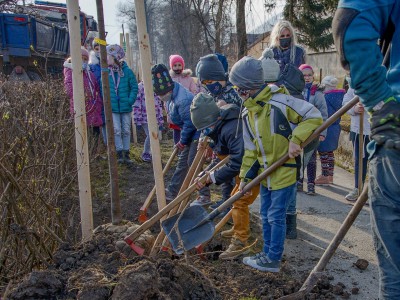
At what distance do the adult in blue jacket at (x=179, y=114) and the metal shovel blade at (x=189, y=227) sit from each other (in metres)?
1.45

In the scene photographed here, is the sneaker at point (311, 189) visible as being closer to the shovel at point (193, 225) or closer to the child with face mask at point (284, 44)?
the child with face mask at point (284, 44)

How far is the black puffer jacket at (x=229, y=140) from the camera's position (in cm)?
357

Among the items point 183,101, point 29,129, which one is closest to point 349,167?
point 183,101

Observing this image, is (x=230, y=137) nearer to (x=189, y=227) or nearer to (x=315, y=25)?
(x=189, y=227)

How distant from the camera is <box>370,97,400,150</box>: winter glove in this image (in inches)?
74.3

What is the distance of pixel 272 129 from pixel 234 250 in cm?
113

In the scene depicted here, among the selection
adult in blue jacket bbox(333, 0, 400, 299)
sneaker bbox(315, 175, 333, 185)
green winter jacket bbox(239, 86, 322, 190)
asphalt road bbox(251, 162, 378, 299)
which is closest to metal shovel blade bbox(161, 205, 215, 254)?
green winter jacket bbox(239, 86, 322, 190)

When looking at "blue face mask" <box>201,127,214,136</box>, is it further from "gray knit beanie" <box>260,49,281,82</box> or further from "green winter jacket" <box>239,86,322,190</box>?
"gray knit beanie" <box>260,49,281,82</box>

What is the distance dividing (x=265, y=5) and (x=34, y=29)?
7.77 m

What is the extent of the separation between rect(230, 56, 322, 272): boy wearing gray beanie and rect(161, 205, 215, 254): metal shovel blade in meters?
0.44

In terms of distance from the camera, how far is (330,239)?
4176 mm

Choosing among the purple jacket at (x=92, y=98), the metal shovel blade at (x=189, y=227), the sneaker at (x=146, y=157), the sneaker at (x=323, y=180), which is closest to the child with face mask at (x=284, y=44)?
the sneaker at (x=323, y=180)

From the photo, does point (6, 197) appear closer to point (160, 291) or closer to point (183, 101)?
point (160, 291)

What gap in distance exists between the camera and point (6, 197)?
2.69 meters
